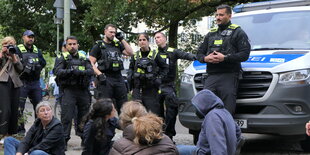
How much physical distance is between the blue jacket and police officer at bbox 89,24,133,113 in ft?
11.0

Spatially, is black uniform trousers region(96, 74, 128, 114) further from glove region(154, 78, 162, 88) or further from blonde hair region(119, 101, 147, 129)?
blonde hair region(119, 101, 147, 129)

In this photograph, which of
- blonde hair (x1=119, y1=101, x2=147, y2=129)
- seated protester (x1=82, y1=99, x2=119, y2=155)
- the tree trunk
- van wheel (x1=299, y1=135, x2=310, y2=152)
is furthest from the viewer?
the tree trunk

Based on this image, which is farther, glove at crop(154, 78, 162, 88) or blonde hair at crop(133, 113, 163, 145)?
glove at crop(154, 78, 162, 88)

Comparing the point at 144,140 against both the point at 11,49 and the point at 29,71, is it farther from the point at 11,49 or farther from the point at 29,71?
the point at 29,71

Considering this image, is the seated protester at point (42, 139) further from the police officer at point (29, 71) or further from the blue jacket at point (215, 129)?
the police officer at point (29, 71)

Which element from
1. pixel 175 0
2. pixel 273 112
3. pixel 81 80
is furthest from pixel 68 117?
pixel 175 0

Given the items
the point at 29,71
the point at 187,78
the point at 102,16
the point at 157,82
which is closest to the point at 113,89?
the point at 157,82

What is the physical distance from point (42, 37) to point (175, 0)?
12902 millimetres

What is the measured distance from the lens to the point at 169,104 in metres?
8.16

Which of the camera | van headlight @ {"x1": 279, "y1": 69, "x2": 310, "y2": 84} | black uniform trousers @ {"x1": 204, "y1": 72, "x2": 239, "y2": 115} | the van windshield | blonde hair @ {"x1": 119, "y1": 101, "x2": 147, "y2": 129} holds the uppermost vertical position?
the van windshield

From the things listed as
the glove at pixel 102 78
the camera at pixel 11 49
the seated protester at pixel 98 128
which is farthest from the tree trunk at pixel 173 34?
the seated protester at pixel 98 128

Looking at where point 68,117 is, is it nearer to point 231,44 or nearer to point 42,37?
point 231,44

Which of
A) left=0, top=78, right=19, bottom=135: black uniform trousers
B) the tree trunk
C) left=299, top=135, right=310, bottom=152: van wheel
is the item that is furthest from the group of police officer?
the tree trunk

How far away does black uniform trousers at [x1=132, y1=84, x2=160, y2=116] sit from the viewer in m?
8.02
